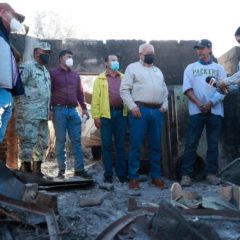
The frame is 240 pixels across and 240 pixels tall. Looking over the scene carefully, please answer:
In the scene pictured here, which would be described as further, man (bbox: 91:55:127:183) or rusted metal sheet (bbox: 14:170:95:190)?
man (bbox: 91:55:127:183)

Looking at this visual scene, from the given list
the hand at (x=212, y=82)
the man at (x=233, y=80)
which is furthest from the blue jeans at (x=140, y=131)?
the man at (x=233, y=80)

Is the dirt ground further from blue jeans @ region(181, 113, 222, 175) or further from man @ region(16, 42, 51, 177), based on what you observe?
man @ region(16, 42, 51, 177)

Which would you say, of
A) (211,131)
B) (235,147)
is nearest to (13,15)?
(211,131)

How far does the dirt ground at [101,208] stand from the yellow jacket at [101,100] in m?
1.00

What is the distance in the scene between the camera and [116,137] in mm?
6043

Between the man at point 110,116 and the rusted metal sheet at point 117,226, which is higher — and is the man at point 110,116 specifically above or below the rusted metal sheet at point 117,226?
above

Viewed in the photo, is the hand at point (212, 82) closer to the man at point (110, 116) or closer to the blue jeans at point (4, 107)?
the man at point (110, 116)

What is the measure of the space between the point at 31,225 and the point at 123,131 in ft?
9.03

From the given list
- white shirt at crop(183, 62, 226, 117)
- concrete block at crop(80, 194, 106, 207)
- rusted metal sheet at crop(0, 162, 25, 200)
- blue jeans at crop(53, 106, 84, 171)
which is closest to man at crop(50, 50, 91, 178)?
blue jeans at crop(53, 106, 84, 171)

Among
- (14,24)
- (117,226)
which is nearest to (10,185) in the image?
(117,226)

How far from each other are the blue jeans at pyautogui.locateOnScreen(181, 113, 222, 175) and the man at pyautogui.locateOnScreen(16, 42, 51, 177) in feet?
6.78

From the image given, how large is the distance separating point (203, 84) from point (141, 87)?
0.93 metres

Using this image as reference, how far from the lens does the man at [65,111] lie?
6.23 m

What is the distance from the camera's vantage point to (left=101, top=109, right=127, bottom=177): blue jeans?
5.95m
